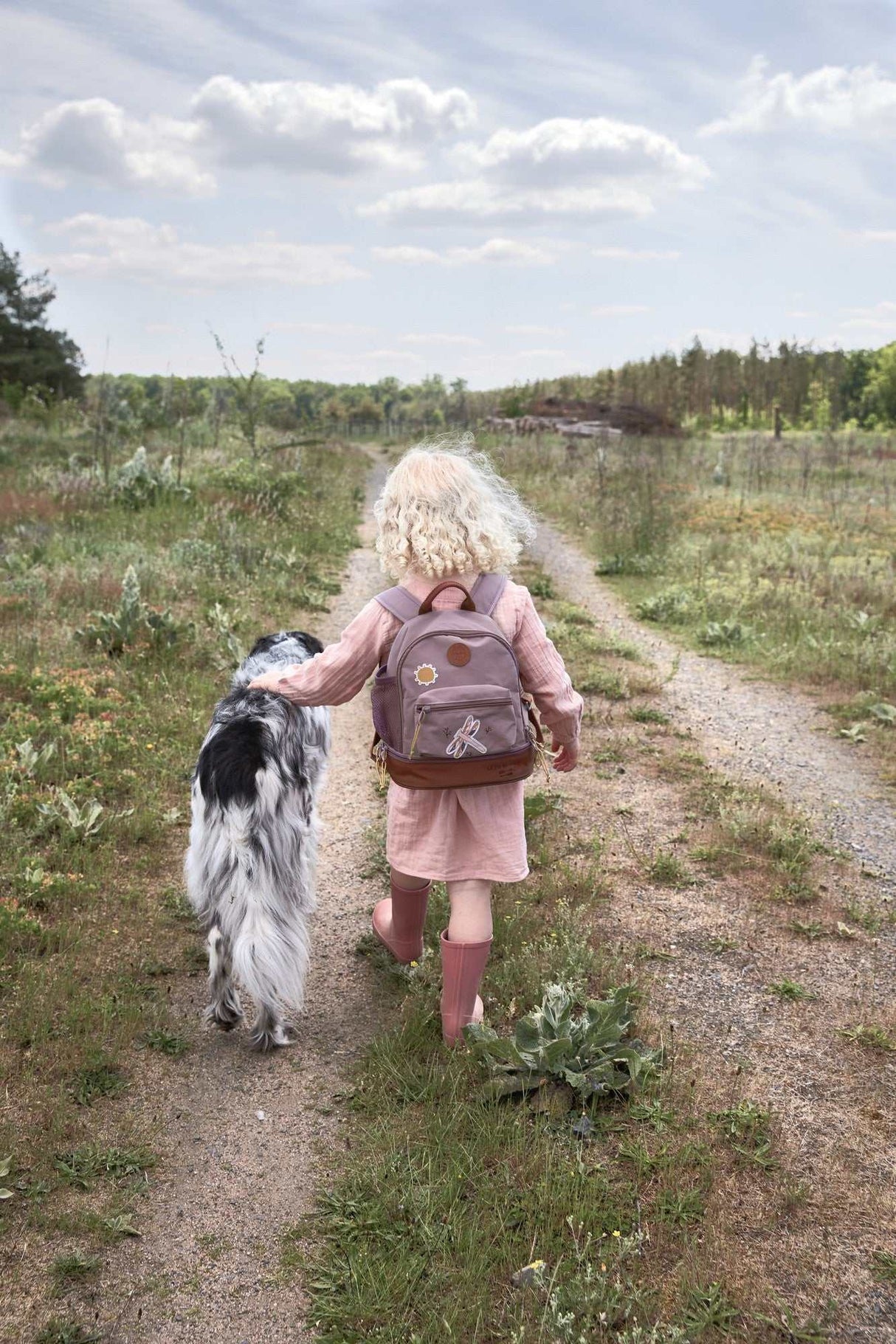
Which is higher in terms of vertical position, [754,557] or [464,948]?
[754,557]

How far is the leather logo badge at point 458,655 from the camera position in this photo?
304 cm

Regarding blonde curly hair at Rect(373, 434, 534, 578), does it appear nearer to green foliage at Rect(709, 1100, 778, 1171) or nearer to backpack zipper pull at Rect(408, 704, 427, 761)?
backpack zipper pull at Rect(408, 704, 427, 761)

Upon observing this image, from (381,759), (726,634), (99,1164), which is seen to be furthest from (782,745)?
(99,1164)

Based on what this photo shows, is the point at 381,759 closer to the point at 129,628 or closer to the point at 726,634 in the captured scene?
the point at 129,628

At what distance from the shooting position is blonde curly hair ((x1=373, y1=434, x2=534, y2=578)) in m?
3.20

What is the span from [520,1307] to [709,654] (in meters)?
7.44

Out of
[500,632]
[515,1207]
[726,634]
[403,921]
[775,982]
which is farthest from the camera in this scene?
[726,634]

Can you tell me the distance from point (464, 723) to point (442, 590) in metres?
0.46

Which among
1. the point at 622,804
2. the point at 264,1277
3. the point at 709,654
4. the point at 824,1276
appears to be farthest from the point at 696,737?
the point at 264,1277

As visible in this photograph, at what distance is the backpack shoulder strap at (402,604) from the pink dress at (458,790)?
26mm

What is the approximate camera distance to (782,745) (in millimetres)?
7082

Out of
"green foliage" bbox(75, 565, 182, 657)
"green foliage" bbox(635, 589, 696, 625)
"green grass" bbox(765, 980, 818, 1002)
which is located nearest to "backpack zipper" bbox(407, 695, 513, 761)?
"green grass" bbox(765, 980, 818, 1002)

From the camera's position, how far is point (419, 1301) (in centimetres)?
259

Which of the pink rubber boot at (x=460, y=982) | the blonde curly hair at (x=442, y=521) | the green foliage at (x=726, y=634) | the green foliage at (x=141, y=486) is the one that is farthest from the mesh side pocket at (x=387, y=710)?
the green foliage at (x=141, y=486)
